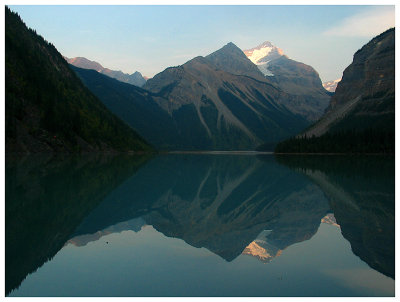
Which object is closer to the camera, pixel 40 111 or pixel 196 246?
pixel 196 246

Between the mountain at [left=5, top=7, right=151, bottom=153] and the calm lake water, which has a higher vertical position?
the mountain at [left=5, top=7, right=151, bottom=153]

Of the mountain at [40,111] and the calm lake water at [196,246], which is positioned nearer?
the calm lake water at [196,246]

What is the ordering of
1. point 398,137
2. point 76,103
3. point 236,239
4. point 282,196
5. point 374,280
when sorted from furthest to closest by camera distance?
point 76,103, point 398,137, point 282,196, point 236,239, point 374,280

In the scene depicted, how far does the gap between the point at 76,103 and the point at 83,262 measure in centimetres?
19082

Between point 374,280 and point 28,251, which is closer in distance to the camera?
point 374,280

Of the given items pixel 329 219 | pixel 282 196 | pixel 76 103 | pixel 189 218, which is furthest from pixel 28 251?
pixel 76 103

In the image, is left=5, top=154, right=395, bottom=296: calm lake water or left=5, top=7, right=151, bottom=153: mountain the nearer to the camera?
left=5, top=154, right=395, bottom=296: calm lake water

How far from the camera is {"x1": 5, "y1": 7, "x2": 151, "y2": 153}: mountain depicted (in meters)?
126

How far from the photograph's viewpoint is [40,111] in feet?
474

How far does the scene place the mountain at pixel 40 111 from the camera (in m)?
126

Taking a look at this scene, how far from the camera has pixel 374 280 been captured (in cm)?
1344

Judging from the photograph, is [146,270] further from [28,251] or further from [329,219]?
[329,219]

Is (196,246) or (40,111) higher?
(40,111)

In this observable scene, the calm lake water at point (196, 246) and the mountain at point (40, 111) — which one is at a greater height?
the mountain at point (40, 111)
